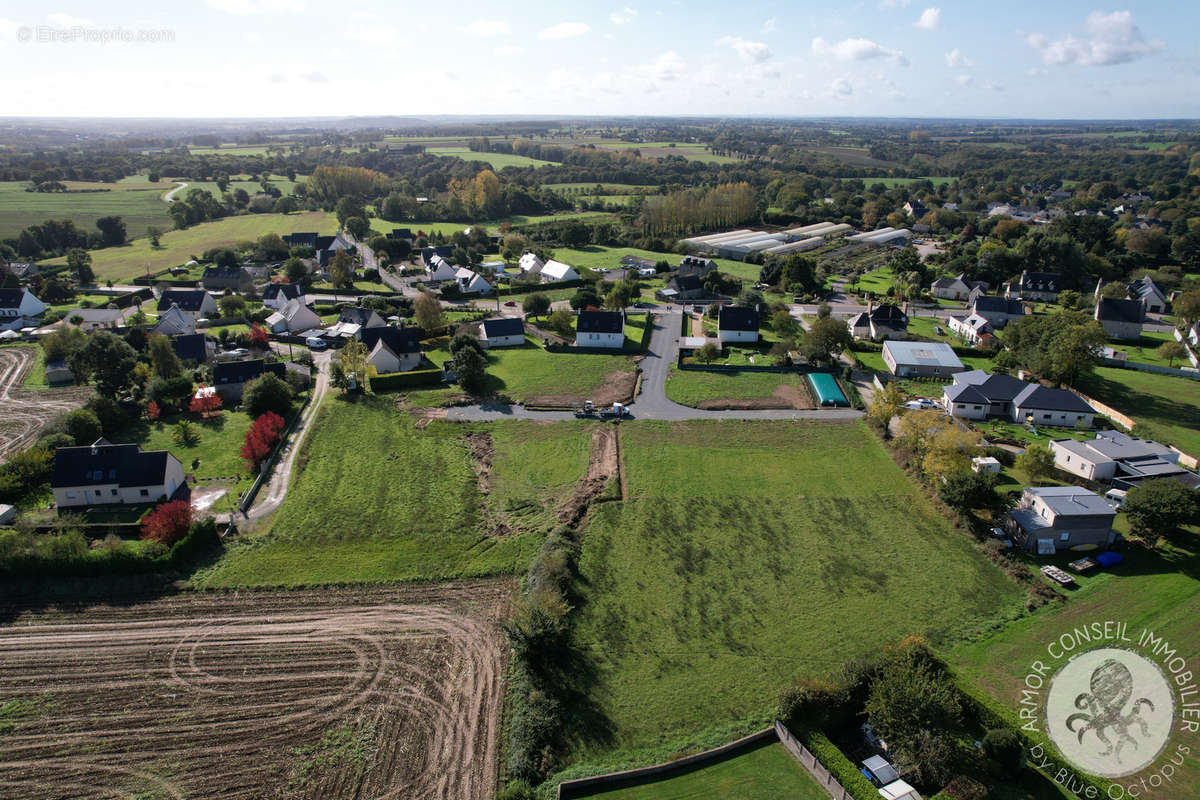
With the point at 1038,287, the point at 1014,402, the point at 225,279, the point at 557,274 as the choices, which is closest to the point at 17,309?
the point at 225,279

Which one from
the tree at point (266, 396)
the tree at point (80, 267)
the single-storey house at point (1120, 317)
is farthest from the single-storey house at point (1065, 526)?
the tree at point (80, 267)

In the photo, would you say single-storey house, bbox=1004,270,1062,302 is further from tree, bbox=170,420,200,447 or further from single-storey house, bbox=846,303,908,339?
tree, bbox=170,420,200,447

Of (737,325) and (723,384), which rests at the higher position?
(737,325)

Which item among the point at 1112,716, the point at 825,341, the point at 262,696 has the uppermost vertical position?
the point at 825,341

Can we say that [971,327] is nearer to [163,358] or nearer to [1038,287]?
[1038,287]

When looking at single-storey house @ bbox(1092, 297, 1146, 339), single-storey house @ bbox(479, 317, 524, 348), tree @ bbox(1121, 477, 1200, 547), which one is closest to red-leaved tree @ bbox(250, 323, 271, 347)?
single-storey house @ bbox(479, 317, 524, 348)

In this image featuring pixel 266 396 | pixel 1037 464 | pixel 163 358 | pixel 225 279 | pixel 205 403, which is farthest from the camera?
pixel 225 279

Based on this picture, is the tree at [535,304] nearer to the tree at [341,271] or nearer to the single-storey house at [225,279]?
the tree at [341,271]
